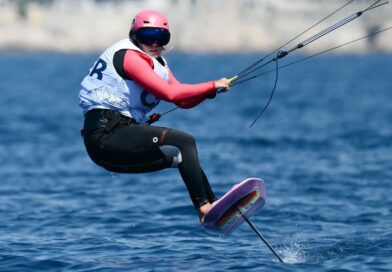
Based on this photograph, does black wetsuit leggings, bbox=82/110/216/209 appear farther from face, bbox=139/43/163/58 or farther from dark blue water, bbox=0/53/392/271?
dark blue water, bbox=0/53/392/271

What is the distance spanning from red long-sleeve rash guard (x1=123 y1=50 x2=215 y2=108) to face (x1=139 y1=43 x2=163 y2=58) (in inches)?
11.1

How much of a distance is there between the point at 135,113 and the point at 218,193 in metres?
8.23

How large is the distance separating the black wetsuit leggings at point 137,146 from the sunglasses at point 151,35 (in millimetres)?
827

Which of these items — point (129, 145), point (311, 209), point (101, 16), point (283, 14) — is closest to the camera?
point (129, 145)

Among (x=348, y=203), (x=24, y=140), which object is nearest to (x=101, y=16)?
(x=24, y=140)

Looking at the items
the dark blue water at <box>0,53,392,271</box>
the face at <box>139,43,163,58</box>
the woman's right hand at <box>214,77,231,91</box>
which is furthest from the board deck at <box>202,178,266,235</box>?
the face at <box>139,43,163,58</box>

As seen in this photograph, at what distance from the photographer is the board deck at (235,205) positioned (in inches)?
429

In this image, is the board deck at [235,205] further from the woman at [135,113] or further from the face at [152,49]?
the face at [152,49]

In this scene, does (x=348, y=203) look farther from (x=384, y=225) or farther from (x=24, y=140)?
(x=24, y=140)

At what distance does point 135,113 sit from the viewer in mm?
11062

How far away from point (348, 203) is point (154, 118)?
717 centimetres

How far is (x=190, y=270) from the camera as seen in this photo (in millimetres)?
11305

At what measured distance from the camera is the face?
11.0 meters

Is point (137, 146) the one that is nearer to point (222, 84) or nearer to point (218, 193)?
point (222, 84)
